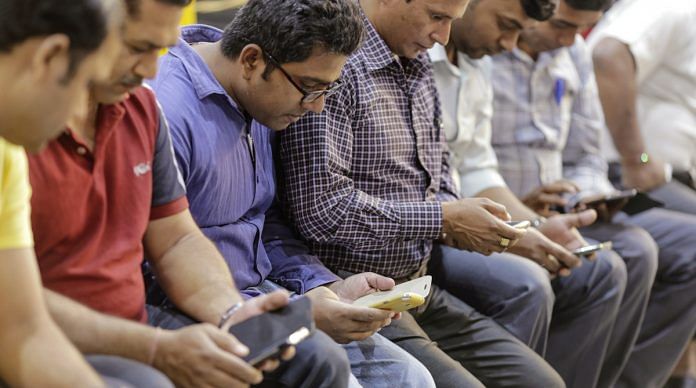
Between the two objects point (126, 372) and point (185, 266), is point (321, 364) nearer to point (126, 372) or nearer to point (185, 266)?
point (185, 266)

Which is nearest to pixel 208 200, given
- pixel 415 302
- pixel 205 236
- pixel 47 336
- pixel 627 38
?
pixel 205 236

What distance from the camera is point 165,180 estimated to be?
185 cm

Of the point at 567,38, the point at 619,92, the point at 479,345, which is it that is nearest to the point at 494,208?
the point at 479,345

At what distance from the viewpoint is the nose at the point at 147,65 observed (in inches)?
62.1

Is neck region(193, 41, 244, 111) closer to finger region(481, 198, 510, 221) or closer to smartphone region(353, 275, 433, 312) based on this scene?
smartphone region(353, 275, 433, 312)

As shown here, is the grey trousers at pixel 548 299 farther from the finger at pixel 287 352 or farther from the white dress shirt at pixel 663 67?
the finger at pixel 287 352

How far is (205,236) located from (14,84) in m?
0.72

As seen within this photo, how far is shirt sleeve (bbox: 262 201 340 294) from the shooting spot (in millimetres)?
2266

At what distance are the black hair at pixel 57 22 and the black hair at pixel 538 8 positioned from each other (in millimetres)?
1869

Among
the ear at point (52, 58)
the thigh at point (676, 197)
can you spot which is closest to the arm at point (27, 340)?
the ear at point (52, 58)

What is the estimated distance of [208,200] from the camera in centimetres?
207

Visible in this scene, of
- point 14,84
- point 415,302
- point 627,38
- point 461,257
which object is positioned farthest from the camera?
point 627,38

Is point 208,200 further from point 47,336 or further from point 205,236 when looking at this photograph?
point 47,336

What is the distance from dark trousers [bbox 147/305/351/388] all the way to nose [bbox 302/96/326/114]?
0.53 metres
